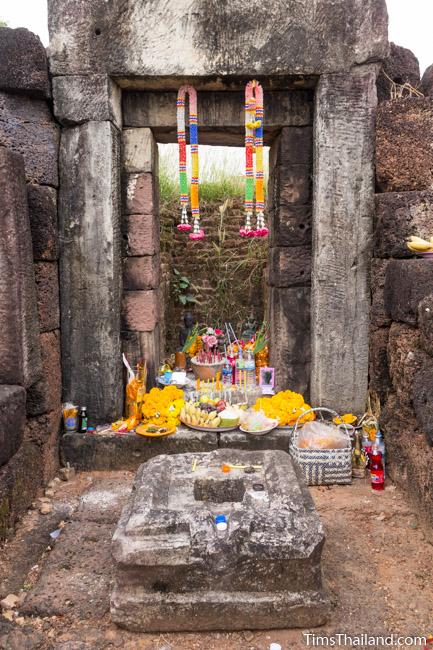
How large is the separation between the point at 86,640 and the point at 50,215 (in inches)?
113

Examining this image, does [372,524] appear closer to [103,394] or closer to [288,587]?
[288,587]

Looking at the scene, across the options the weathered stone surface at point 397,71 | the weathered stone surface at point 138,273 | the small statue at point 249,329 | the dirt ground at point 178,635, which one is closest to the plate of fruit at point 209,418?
the dirt ground at point 178,635

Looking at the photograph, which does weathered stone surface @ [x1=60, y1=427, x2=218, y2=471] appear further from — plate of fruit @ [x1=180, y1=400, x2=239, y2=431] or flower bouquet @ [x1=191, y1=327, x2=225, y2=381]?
flower bouquet @ [x1=191, y1=327, x2=225, y2=381]

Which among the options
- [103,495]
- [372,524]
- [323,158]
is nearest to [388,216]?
[323,158]

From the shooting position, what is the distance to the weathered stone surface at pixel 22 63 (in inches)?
150

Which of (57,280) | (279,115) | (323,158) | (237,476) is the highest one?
(279,115)

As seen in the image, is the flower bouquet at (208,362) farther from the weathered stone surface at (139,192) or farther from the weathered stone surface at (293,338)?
the weathered stone surface at (139,192)

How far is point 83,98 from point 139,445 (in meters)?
2.89

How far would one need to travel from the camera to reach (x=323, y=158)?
418 cm

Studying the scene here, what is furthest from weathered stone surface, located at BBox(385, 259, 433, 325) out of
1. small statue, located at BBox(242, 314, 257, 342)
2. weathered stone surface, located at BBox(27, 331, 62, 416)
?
small statue, located at BBox(242, 314, 257, 342)

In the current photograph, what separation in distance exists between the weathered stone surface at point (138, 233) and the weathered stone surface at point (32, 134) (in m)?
0.71

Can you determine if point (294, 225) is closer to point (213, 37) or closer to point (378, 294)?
point (378, 294)

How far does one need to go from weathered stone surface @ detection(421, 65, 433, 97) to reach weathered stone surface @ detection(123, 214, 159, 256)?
105 inches

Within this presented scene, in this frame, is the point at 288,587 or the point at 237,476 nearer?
the point at 288,587
